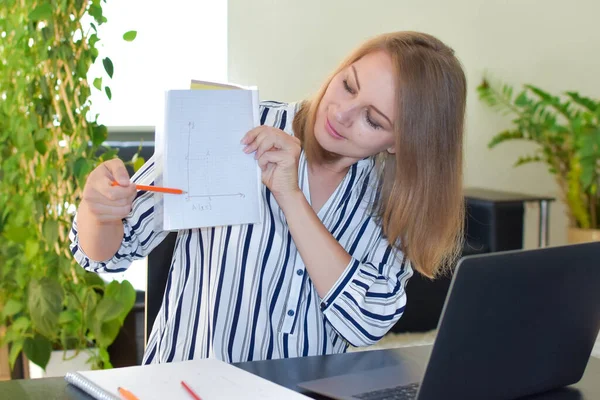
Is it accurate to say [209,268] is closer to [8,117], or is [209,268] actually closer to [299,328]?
[299,328]

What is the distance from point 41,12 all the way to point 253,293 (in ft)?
3.22

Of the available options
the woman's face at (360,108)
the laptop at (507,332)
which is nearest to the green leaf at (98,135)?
the woman's face at (360,108)

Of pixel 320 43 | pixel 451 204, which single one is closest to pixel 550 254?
pixel 451 204

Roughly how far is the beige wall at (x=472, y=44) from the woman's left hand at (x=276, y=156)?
3.70 m

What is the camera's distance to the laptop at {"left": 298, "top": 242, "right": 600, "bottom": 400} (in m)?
0.99

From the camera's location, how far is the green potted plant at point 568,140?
15.3 feet

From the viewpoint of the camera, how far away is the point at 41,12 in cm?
203

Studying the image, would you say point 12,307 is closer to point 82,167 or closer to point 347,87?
point 82,167

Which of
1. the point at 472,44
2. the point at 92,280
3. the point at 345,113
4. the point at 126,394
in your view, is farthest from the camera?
the point at 472,44

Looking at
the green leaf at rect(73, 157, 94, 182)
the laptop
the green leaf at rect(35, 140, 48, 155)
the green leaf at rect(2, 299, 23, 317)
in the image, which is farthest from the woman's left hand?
the green leaf at rect(2, 299, 23, 317)

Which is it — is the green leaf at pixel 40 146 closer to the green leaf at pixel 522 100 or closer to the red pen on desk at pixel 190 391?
the red pen on desk at pixel 190 391

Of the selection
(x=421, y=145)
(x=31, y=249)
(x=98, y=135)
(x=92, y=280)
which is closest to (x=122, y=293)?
(x=92, y=280)

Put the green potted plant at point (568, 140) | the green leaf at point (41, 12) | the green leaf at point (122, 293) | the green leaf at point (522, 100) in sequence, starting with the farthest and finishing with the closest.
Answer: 1. the green leaf at point (522, 100)
2. the green potted plant at point (568, 140)
3. the green leaf at point (122, 293)
4. the green leaf at point (41, 12)

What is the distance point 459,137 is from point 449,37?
163 inches
